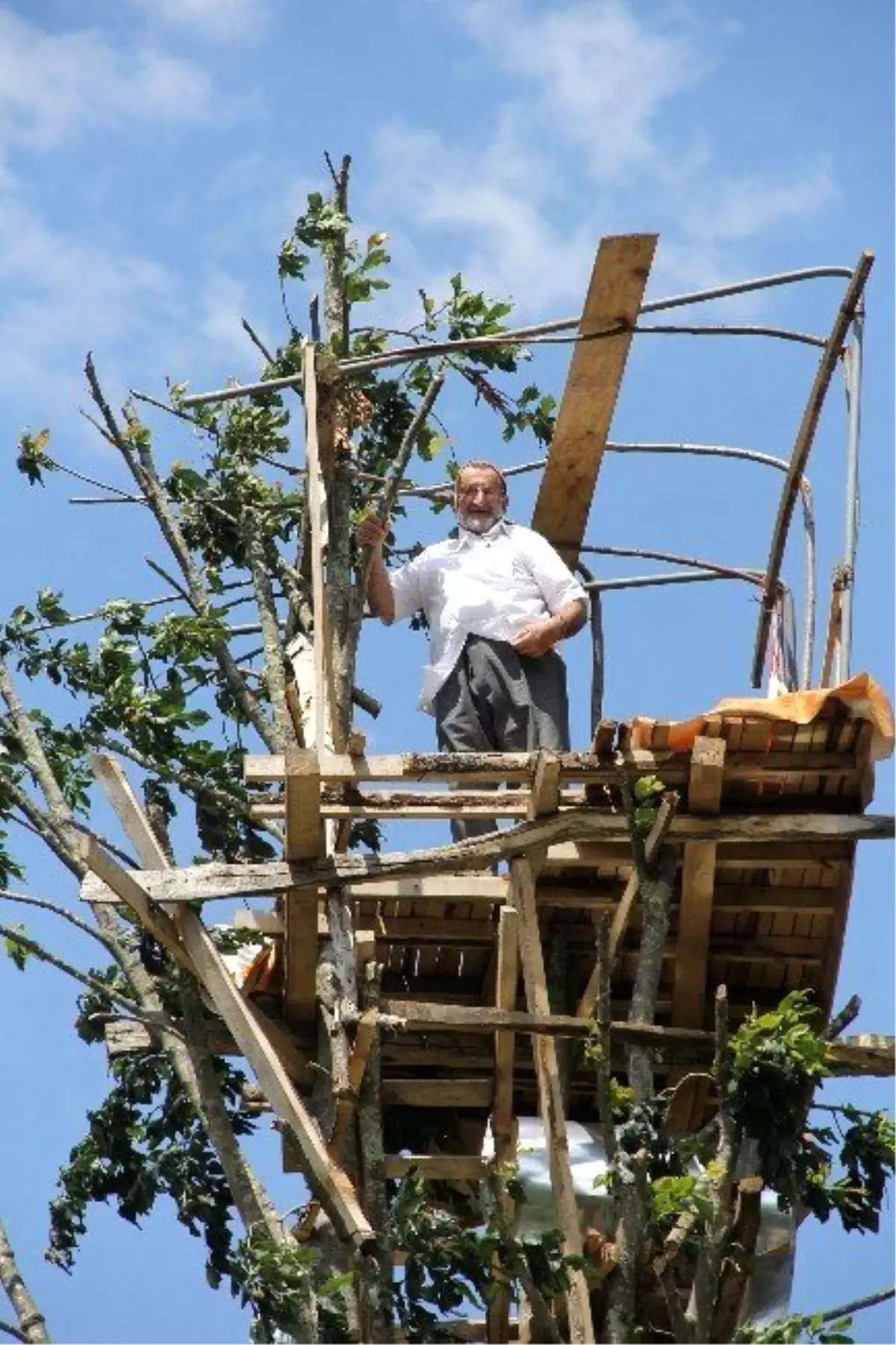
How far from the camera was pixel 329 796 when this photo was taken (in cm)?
1334

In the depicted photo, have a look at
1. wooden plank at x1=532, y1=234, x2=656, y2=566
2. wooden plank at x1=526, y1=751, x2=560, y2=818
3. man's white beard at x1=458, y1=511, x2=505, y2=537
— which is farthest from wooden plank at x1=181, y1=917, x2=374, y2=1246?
wooden plank at x1=532, y1=234, x2=656, y2=566

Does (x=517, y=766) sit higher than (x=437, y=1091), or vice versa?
(x=517, y=766)

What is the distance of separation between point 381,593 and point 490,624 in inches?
25.5

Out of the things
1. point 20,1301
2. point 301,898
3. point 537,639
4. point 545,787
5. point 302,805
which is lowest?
point 20,1301

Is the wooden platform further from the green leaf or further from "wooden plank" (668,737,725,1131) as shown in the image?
the green leaf

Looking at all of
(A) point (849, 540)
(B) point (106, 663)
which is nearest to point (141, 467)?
(B) point (106, 663)

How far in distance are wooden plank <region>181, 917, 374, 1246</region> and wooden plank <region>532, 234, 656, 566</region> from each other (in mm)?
3773

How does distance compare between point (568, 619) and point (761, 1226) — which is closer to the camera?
point (761, 1226)

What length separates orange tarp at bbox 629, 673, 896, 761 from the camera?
42.0 ft

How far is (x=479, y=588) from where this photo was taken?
15070mm

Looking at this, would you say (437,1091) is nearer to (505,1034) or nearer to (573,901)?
(505,1034)

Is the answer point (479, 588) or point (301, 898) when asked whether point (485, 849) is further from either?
point (479, 588)

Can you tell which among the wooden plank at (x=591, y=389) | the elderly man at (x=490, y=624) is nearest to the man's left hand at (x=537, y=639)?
the elderly man at (x=490, y=624)

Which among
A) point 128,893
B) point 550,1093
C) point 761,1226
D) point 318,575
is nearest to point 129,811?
point 128,893
